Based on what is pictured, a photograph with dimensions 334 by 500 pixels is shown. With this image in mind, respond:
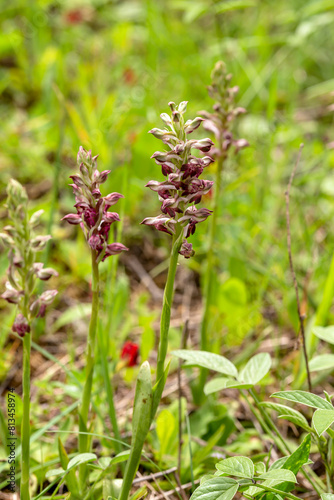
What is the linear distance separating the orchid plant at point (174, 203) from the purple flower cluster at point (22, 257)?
31cm

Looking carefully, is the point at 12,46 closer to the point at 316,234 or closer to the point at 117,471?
the point at 316,234

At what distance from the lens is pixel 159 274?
11.3 ft

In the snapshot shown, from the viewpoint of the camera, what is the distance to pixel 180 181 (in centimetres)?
137

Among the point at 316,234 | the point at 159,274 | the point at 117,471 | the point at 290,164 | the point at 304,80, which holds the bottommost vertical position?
the point at 117,471

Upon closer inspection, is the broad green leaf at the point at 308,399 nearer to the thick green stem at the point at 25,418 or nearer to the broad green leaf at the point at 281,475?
the broad green leaf at the point at 281,475

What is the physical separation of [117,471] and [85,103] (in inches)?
118

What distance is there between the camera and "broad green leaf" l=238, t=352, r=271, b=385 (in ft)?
5.44

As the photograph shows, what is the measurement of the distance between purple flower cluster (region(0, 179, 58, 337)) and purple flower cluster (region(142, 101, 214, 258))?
0.31 m

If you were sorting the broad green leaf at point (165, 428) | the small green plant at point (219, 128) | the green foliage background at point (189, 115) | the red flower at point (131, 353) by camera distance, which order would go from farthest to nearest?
the green foliage background at point (189, 115) < the red flower at point (131, 353) < the small green plant at point (219, 128) < the broad green leaf at point (165, 428)

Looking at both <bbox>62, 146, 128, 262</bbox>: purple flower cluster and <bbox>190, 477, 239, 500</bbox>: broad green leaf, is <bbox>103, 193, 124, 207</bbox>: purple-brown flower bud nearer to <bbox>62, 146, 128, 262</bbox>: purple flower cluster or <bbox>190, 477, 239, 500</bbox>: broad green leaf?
<bbox>62, 146, 128, 262</bbox>: purple flower cluster

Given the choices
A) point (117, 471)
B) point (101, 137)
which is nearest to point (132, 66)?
point (101, 137)

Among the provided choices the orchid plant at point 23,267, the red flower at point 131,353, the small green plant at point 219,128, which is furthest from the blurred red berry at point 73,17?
the orchid plant at point 23,267

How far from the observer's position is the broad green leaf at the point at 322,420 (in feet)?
4.22

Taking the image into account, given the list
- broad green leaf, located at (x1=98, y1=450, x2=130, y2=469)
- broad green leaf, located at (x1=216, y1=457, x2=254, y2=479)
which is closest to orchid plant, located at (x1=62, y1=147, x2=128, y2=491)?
broad green leaf, located at (x1=98, y1=450, x2=130, y2=469)
